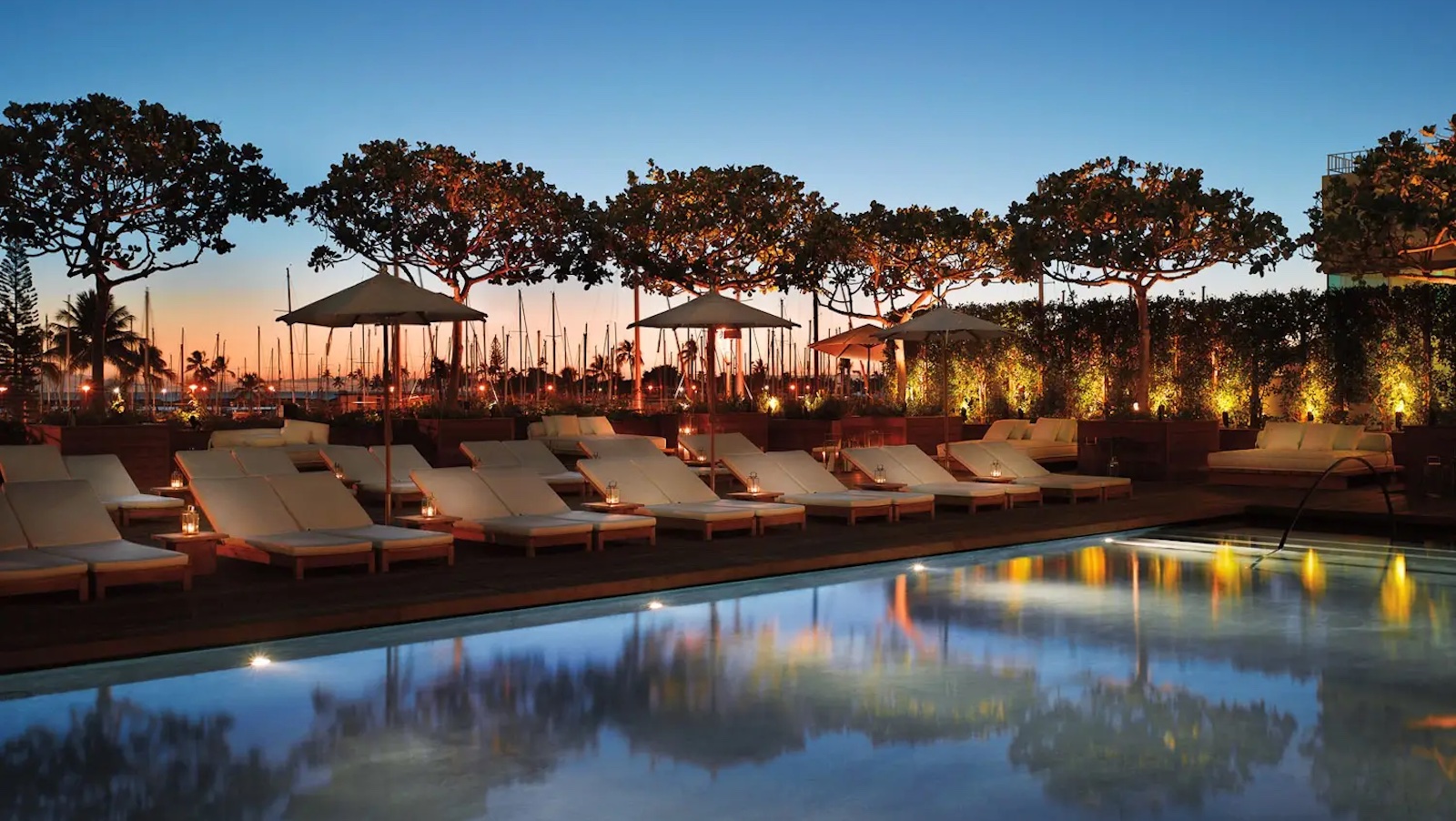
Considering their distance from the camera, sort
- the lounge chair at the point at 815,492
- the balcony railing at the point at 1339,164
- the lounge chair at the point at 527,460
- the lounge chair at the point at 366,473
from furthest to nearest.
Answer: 1. the balcony railing at the point at 1339,164
2. the lounge chair at the point at 527,460
3. the lounge chair at the point at 366,473
4. the lounge chair at the point at 815,492

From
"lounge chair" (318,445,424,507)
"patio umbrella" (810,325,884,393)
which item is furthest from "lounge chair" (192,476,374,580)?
"patio umbrella" (810,325,884,393)

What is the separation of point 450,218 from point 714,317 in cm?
965

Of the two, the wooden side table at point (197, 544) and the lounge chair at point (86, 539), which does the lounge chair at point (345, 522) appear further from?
the lounge chair at point (86, 539)

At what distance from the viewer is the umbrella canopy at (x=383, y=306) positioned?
9617 mm

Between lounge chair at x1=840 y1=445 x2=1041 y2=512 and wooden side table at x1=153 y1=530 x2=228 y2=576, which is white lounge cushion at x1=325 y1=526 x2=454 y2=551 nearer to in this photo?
wooden side table at x1=153 y1=530 x2=228 y2=576

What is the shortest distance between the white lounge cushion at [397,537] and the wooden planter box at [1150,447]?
377 inches

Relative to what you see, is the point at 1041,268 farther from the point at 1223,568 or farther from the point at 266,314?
the point at 266,314

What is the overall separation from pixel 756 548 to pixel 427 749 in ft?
15.0

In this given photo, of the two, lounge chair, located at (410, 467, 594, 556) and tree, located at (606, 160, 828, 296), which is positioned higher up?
tree, located at (606, 160, 828, 296)

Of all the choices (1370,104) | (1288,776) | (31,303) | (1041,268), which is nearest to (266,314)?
(31,303)

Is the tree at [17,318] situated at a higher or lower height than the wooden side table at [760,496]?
higher

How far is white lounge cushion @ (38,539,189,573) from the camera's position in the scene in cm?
703

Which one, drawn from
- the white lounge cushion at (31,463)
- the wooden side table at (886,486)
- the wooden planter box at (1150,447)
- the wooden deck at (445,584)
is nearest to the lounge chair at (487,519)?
the wooden deck at (445,584)

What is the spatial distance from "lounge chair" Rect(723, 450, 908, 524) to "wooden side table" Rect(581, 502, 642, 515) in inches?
59.4
